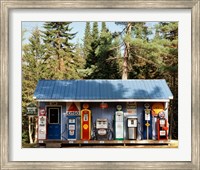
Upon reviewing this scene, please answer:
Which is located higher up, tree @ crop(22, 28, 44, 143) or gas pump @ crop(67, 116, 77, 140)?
tree @ crop(22, 28, 44, 143)

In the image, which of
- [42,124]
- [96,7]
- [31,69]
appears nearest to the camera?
[96,7]

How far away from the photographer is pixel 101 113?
795cm

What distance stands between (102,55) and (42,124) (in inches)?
95.4

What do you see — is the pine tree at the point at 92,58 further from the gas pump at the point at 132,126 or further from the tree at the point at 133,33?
the gas pump at the point at 132,126

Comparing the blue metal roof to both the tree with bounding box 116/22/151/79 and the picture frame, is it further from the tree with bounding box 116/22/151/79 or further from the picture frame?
the picture frame

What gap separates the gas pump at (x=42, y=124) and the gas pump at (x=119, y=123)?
1.41 m

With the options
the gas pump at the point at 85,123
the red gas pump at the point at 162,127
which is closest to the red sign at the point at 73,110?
the gas pump at the point at 85,123

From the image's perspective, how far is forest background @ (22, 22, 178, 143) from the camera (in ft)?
27.5

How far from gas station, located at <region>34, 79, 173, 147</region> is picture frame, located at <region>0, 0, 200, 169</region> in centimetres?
299

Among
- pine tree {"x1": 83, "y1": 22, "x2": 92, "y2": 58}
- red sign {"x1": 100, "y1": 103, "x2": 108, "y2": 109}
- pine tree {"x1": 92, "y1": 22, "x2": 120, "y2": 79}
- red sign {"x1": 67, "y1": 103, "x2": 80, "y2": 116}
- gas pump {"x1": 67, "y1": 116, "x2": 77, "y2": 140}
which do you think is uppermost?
pine tree {"x1": 83, "y1": 22, "x2": 92, "y2": 58}

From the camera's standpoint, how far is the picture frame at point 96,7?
15.3ft

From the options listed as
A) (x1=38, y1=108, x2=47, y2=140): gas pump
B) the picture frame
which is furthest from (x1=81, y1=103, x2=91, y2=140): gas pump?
the picture frame

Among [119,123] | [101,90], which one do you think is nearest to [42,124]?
[101,90]

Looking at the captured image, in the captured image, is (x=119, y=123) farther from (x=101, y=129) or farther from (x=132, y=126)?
(x=101, y=129)
